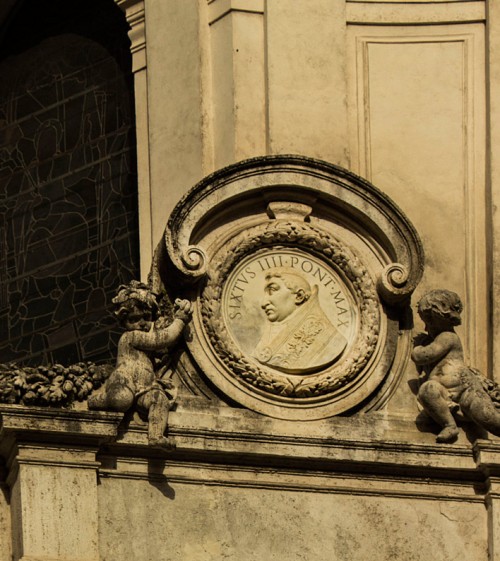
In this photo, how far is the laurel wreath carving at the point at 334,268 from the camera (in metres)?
27.0

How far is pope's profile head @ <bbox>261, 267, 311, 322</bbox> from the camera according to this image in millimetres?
27266

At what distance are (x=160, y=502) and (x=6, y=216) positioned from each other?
4.60m

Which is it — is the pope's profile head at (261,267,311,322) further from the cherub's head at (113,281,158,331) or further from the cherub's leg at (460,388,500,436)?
the cherub's leg at (460,388,500,436)

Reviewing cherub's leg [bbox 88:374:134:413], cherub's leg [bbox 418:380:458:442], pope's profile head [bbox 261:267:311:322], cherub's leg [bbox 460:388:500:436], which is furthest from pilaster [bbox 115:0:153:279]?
cherub's leg [bbox 460:388:500:436]

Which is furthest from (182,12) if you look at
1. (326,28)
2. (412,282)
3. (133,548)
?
(133,548)

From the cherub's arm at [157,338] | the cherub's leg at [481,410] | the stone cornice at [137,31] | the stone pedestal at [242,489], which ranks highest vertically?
the stone cornice at [137,31]

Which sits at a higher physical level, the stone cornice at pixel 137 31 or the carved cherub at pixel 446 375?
the stone cornice at pixel 137 31

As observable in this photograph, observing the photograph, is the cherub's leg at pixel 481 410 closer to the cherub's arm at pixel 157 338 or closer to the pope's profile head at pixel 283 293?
the pope's profile head at pixel 283 293

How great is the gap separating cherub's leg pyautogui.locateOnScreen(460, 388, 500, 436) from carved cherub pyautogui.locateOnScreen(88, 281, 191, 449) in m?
2.11

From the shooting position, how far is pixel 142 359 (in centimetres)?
2664

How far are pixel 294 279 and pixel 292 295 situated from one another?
0.44 ft

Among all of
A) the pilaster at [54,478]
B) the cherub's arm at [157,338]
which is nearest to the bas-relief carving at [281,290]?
the cherub's arm at [157,338]

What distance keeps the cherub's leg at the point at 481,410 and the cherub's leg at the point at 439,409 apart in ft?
0.44

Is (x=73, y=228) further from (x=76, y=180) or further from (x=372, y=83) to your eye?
(x=372, y=83)
